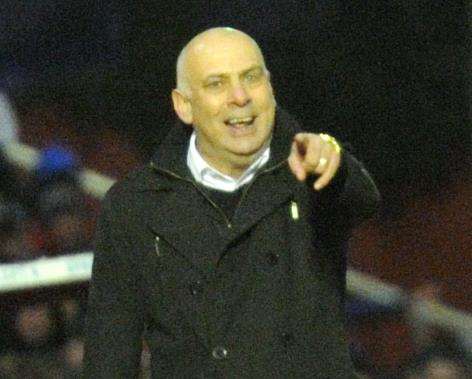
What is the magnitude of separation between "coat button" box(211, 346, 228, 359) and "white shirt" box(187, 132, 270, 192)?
298 mm

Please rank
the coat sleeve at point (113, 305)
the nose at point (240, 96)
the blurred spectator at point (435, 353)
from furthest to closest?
the blurred spectator at point (435, 353) → the coat sleeve at point (113, 305) → the nose at point (240, 96)

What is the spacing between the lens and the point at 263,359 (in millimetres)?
2678

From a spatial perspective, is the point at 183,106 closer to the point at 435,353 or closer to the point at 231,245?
the point at 231,245

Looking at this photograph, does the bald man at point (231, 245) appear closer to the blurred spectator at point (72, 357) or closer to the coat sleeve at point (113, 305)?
the coat sleeve at point (113, 305)

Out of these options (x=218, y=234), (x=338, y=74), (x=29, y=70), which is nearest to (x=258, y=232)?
(x=218, y=234)

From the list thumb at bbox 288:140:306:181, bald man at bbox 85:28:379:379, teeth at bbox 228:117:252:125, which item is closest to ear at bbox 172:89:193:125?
bald man at bbox 85:28:379:379

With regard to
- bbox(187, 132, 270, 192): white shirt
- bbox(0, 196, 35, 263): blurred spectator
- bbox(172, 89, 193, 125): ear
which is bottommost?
bbox(0, 196, 35, 263): blurred spectator

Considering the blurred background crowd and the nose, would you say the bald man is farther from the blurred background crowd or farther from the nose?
the blurred background crowd

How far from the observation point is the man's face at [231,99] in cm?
265

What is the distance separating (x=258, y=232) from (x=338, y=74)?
239cm

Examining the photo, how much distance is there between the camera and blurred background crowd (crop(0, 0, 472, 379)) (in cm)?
464

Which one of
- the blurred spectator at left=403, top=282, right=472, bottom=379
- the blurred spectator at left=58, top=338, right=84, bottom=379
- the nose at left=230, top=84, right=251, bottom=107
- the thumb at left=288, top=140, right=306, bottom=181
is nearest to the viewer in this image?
the thumb at left=288, top=140, right=306, bottom=181

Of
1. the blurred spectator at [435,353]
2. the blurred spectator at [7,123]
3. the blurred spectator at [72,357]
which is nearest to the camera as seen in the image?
the blurred spectator at [7,123]

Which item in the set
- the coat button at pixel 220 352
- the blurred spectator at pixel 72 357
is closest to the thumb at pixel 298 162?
the coat button at pixel 220 352
